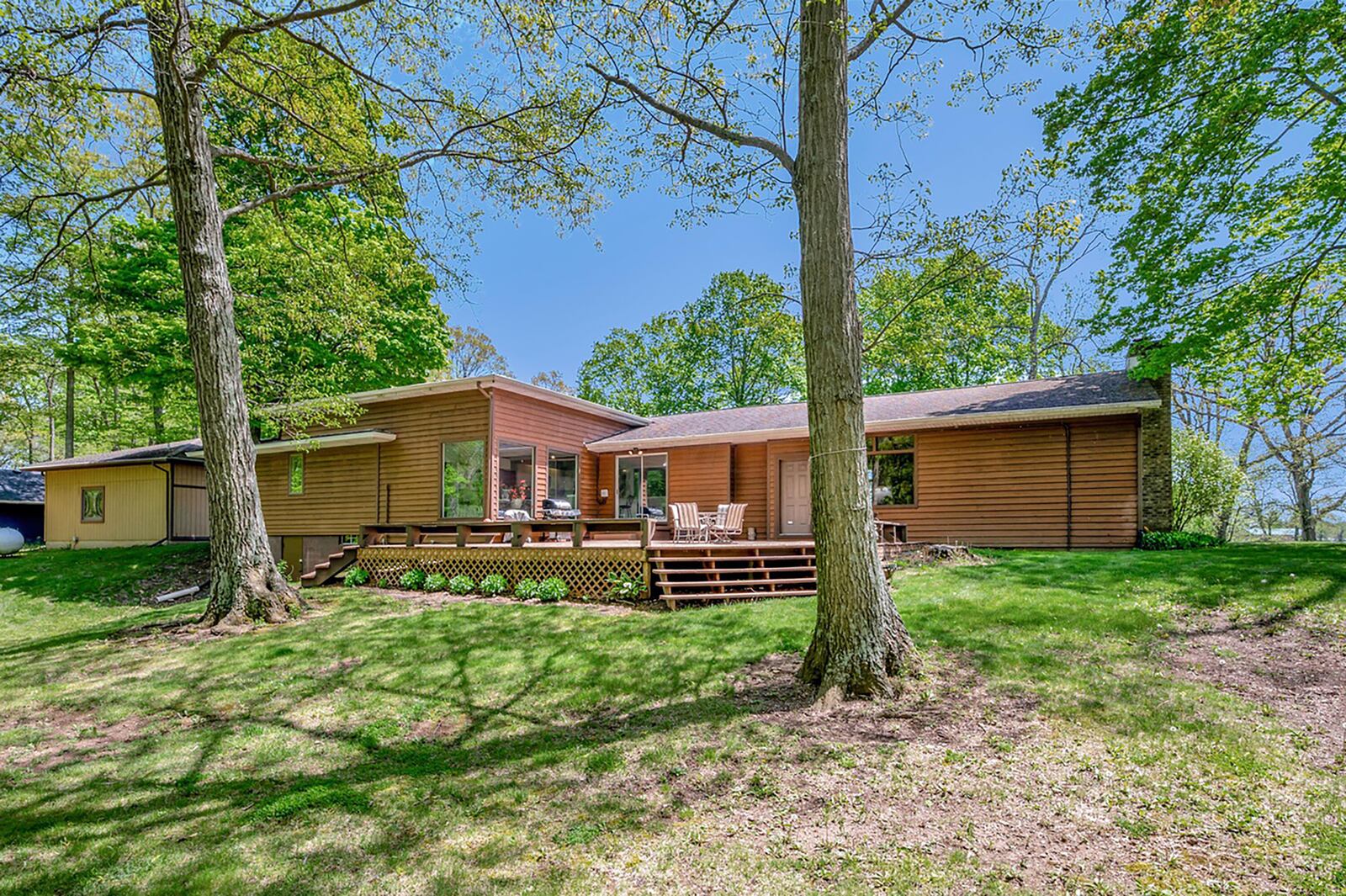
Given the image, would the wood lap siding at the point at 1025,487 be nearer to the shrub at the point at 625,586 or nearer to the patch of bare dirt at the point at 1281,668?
the patch of bare dirt at the point at 1281,668

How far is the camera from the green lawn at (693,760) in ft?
8.41

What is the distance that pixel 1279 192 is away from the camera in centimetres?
955

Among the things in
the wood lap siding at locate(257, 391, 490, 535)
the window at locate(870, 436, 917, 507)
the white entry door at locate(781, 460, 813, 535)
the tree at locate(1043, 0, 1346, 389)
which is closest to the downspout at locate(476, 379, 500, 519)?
the wood lap siding at locate(257, 391, 490, 535)

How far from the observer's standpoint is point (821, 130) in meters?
4.69

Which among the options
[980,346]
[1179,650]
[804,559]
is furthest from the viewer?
[980,346]

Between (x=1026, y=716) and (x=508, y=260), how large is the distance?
19685 mm

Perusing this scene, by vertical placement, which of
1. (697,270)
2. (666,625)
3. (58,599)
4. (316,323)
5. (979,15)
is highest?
(697,270)

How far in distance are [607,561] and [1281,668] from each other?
22.8ft

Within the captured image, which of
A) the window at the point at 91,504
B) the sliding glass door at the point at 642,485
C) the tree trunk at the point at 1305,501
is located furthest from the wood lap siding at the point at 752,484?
the window at the point at 91,504

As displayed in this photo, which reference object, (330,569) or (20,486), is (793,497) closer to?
(330,569)

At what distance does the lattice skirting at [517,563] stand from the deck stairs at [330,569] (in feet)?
0.67

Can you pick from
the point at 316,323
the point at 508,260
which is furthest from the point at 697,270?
the point at 316,323

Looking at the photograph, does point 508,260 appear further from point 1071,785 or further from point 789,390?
point 1071,785

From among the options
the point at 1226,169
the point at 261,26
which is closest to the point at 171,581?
the point at 261,26
